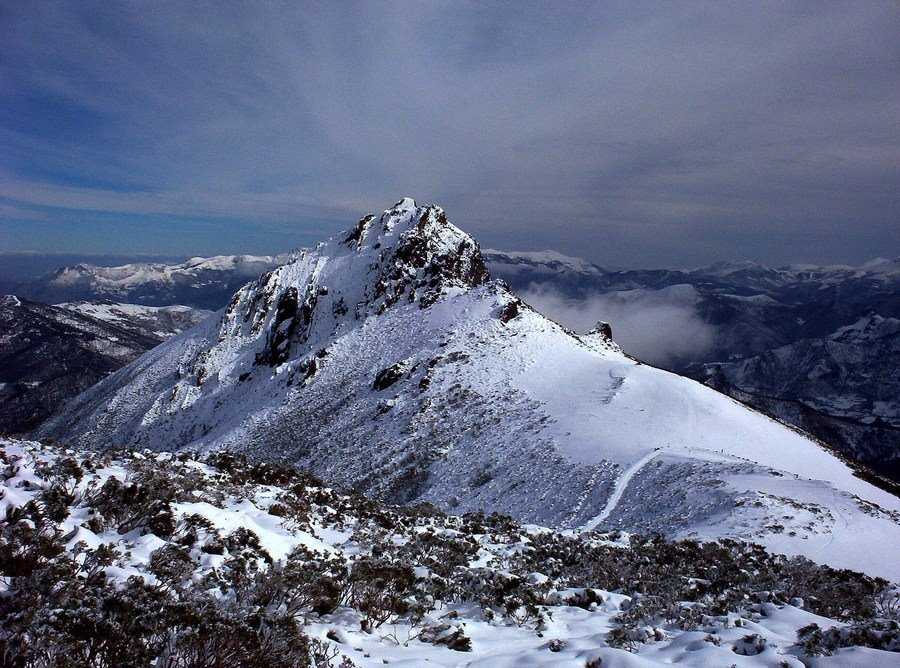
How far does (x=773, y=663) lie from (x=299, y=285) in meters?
73.0

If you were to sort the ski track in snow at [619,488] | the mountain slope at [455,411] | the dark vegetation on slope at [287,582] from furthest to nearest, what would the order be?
the ski track in snow at [619,488], the mountain slope at [455,411], the dark vegetation on slope at [287,582]

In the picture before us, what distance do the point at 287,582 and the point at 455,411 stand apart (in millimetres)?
34587

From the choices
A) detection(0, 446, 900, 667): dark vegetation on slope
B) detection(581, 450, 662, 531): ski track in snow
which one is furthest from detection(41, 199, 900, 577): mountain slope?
detection(0, 446, 900, 667): dark vegetation on slope

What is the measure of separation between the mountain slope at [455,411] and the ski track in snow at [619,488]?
0.74 ft

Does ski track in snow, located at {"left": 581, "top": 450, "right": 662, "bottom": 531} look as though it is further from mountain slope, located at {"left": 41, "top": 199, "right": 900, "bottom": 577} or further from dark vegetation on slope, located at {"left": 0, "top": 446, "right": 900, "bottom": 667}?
dark vegetation on slope, located at {"left": 0, "top": 446, "right": 900, "bottom": 667}

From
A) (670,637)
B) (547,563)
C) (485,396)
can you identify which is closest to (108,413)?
(485,396)

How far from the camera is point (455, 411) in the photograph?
136 feet

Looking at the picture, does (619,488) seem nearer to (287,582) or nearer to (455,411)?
(455,411)

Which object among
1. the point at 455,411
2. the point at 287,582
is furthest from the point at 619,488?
the point at 287,582

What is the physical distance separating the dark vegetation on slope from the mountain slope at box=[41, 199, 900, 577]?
823 cm

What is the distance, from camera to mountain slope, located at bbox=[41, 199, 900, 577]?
75.3 ft

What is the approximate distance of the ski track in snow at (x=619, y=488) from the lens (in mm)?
23264

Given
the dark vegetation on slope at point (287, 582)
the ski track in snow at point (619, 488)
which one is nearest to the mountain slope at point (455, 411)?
the ski track in snow at point (619, 488)

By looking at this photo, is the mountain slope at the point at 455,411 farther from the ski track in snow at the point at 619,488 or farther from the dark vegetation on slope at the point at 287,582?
the dark vegetation on slope at the point at 287,582
